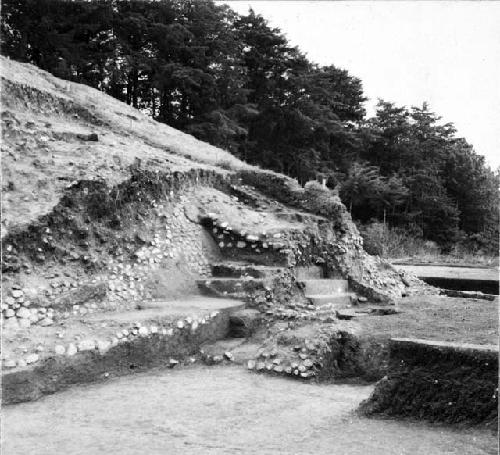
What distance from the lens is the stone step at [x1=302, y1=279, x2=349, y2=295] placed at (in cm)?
866

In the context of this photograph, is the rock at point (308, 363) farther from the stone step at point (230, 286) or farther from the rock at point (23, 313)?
the rock at point (23, 313)

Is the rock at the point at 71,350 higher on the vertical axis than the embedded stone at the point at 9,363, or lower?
higher

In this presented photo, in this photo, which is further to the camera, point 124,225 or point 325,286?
point 325,286

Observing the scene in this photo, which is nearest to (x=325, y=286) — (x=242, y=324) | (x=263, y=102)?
(x=242, y=324)

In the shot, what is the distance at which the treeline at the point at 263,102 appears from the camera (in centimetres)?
2119

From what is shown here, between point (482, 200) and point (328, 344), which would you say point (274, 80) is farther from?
point (328, 344)

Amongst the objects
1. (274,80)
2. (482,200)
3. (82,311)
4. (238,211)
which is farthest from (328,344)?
(482,200)

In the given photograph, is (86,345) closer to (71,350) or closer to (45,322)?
(71,350)

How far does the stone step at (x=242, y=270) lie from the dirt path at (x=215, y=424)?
2.79 m

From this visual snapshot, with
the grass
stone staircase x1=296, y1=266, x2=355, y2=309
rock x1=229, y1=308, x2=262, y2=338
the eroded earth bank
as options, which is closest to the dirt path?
→ the eroded earth bank

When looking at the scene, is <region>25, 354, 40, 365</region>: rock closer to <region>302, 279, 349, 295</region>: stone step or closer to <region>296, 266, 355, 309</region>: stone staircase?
<region>296, 266, 355, 309</region>: stone staircase

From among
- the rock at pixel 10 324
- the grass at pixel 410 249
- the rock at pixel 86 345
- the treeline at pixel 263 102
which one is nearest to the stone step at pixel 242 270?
the rock at pixel 86 345

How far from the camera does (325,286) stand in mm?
8969

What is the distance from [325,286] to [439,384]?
4959 mm
